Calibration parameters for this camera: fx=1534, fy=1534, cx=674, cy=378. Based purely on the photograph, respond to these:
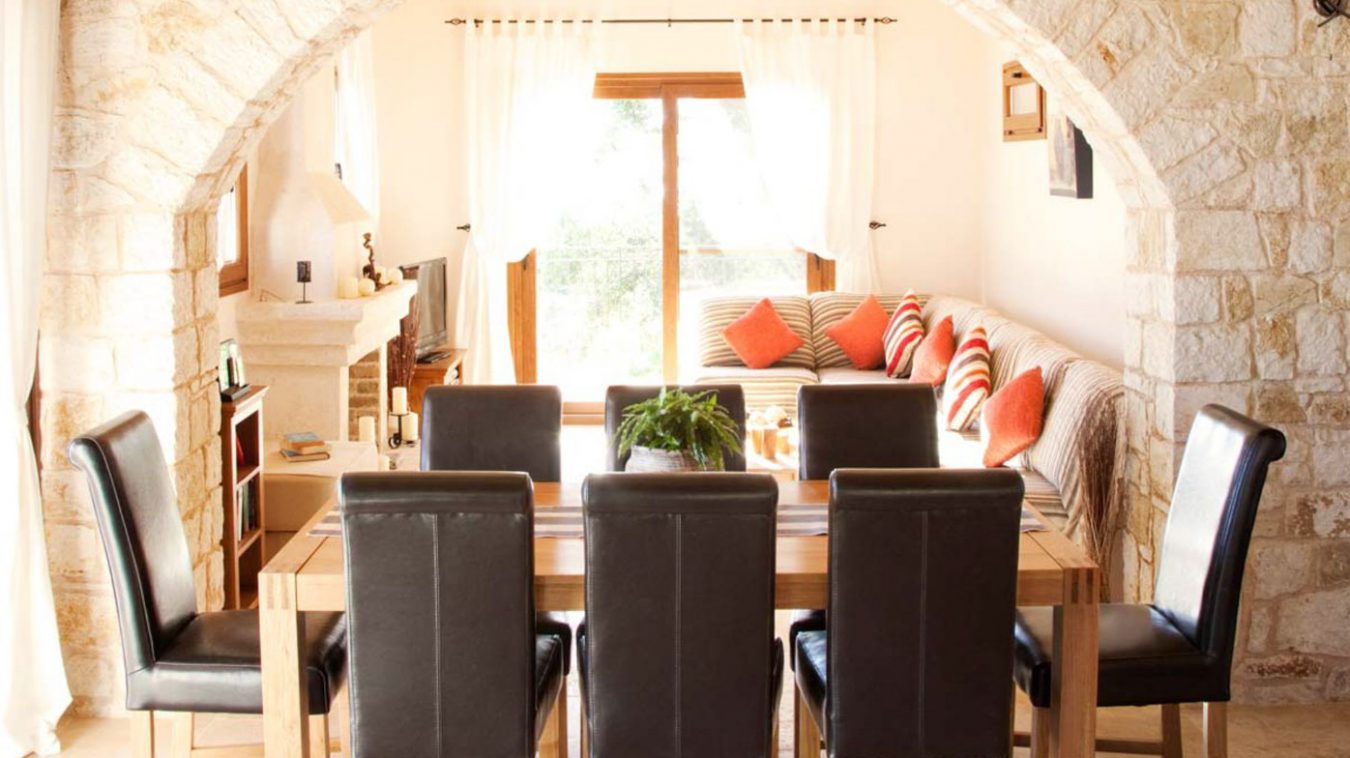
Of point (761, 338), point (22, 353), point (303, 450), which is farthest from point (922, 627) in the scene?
point (761, 338)

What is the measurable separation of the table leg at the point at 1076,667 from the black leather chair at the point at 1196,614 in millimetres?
85

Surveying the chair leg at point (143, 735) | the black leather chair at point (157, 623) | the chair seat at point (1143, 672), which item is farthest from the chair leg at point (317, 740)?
the chair seat at point (1143, 672)

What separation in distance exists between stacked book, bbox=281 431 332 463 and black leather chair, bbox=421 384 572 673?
1853 millimetres

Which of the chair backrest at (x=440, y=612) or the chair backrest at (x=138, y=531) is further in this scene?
the chair backrest at (x=138, y=531)

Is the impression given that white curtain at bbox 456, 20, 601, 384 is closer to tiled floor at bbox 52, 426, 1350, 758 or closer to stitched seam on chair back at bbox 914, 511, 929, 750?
tiled floor at bbox 52, 426, 1350, 758

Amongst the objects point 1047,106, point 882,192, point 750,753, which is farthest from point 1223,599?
point 882,192

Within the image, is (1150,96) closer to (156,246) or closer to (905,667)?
Answer: (905,667)

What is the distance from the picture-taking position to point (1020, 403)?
577cm

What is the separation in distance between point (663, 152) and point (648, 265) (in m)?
0.68

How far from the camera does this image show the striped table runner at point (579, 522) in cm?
361

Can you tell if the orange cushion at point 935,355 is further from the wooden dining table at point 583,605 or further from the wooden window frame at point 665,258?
the wooden dining table at point 583,605

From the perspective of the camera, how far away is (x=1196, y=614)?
135 inches

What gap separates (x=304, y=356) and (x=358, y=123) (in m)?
1.96

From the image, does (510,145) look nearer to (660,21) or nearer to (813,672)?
(660,21)
